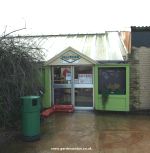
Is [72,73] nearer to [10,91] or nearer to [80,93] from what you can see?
[80,93]

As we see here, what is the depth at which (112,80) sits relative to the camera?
1257 centimetres

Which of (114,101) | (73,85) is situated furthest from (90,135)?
(73,85)

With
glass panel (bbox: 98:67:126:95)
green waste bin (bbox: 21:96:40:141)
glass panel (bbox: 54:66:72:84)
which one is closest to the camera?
green waste bin (bbox: 21:96:40:141)

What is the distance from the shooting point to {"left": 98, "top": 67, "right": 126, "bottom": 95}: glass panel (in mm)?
12453

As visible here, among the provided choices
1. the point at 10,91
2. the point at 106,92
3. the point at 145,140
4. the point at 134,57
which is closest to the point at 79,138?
the point at 145,140

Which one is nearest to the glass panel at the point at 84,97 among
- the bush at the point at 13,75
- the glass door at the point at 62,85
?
the glass door at the point at 62,85

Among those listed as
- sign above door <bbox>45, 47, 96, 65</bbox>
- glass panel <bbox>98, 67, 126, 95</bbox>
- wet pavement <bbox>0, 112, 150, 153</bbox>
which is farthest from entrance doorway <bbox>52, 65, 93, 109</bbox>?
wet pavement <bbox>0, 112, 150, 153</bbox>

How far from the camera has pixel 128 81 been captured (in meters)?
12.3

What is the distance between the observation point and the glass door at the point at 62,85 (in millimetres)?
13148

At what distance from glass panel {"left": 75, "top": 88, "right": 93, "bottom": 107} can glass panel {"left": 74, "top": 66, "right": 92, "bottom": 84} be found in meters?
0.37

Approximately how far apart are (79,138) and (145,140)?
1934 mm

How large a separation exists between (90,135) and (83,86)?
4336mm

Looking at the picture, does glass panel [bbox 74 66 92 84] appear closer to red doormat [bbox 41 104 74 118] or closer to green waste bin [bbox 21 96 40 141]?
red doormat [bbox 41 104 74 118]

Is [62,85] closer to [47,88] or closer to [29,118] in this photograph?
[47,88]
